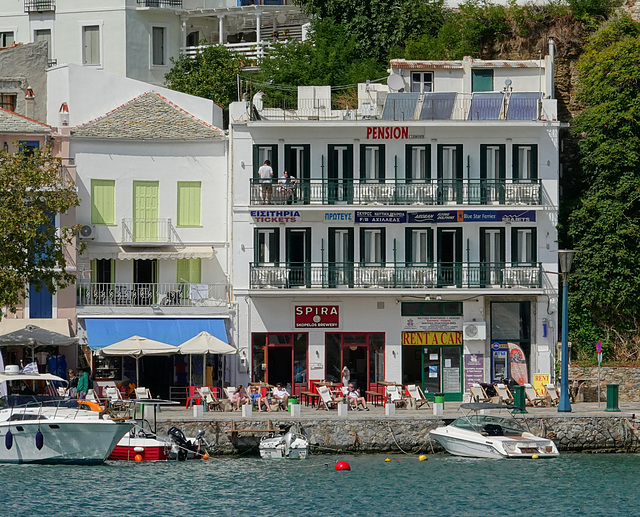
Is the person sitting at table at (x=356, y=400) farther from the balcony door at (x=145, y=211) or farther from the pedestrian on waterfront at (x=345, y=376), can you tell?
the balcony door at (x=145, y=211)

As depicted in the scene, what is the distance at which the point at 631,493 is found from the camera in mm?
43375

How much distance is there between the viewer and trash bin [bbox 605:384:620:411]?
50188 millimetres

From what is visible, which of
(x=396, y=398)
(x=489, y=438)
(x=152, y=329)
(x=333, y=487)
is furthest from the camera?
(x=152, y=329)

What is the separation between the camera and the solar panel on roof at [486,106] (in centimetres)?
5653

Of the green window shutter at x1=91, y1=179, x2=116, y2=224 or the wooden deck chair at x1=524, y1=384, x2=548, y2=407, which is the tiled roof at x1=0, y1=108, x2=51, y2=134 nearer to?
the green window shutter at x1=91, y1=179, x2=116, y2=224

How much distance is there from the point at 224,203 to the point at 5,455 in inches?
612

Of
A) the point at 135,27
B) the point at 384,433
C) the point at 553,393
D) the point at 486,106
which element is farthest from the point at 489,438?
the point at 135,27

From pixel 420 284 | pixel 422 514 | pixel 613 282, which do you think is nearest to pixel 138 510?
pixel 422 514

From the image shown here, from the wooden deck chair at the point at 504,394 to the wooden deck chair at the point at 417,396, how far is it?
255 centimetres

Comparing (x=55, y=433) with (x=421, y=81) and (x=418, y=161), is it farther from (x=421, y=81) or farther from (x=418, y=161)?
(x=421, y=81)

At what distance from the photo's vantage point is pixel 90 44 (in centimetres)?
7044

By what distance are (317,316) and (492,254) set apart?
7009 millimetres

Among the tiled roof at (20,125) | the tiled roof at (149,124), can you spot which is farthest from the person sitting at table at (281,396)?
the tiled roof at (20,125)

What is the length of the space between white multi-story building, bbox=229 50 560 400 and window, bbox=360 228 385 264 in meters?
0.04
